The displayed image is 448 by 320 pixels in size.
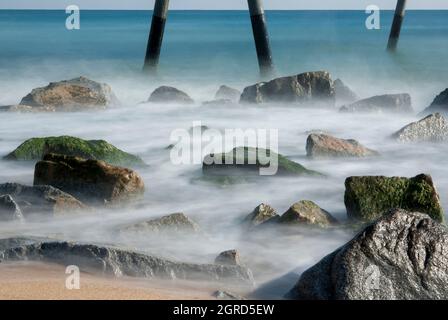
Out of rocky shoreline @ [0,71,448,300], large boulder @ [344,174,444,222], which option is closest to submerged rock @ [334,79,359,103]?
rocky shoreline @ [0,71,448,300]

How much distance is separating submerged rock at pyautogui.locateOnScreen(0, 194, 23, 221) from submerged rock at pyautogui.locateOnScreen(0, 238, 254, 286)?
0.78m

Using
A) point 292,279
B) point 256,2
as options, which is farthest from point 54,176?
point 256,2

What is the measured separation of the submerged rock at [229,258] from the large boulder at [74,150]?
2644 millimetres

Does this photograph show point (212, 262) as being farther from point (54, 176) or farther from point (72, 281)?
point (54, 176)

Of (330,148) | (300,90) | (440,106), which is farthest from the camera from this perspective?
(300,90)

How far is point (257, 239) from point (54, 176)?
1.60m

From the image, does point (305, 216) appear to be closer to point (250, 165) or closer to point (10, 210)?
point (250, 165)

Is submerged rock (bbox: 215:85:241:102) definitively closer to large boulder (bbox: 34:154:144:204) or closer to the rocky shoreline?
the rocky shoreline

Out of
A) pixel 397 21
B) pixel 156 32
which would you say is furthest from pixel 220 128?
pixel 397 21

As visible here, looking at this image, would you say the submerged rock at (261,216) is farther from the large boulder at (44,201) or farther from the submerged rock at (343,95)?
the submerged rock at (343,95)

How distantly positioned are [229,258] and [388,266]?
894 mm

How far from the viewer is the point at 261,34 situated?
46.0 ft

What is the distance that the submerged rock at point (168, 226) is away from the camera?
474 centimetres
